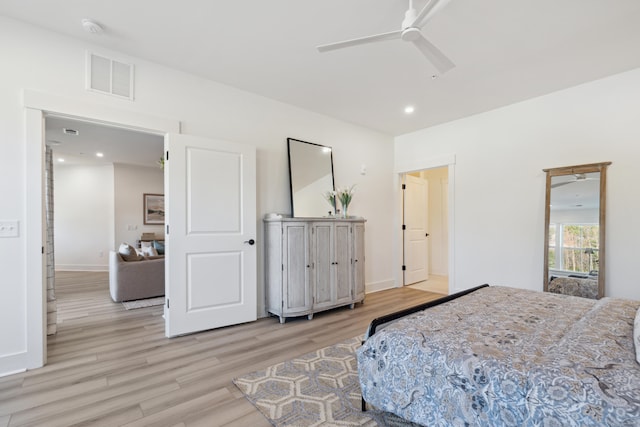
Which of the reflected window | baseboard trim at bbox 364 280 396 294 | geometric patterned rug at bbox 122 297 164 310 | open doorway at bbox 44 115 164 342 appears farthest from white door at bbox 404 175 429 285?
open doorway at bbox 44 115 164 342

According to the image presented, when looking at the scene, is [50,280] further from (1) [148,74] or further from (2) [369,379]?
(2) [369,379]

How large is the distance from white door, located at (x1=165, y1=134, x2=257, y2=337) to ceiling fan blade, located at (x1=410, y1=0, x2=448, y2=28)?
2.26 meters

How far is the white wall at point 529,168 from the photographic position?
320 cm

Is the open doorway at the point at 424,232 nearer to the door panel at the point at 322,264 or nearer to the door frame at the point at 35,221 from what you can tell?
the door panel at the point at 322,264

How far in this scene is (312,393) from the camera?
2.09 meters

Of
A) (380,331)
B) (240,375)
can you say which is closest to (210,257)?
(240,375)

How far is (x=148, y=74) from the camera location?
3055 millimetres

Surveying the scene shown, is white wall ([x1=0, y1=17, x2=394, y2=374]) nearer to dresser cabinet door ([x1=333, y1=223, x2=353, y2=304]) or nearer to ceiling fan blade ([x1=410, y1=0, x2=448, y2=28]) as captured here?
dresser cabinet door ([x1=333, y1=223, x2=353, y2=304])

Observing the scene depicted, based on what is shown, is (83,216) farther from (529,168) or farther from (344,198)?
(529,168)

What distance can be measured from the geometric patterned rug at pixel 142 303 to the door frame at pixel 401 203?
12.8 feet

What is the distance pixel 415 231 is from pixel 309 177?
2673 millimetres

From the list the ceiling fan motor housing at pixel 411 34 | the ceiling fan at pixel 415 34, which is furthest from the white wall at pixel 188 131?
the ceiling fan motor housing at pixel 411 34

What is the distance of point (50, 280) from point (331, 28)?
3.78 metres

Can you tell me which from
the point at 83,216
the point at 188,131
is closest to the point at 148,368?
the point at 188,131
